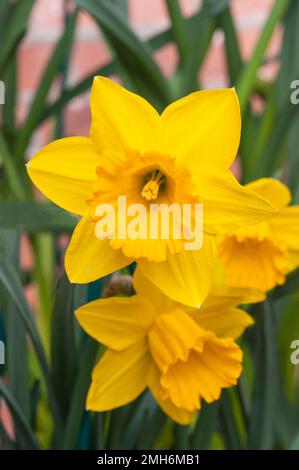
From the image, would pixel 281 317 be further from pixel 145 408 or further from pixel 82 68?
pixel 82 68

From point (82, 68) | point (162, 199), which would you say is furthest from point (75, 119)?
point (162, 199)

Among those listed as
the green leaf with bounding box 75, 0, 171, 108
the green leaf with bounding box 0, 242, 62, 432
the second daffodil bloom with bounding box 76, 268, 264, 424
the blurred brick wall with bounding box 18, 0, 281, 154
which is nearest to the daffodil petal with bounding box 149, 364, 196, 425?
the second daffodil bloom with bounding box 76, 268, 264, 424

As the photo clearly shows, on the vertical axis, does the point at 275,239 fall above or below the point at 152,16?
below

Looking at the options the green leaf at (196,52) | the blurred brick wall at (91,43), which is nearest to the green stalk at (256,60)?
the green leaf at (196,52)

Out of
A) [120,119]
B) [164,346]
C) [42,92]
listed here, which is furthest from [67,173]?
[42,92]

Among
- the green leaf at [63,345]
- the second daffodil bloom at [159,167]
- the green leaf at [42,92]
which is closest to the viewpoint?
the second daffodil bloom at [159,167]

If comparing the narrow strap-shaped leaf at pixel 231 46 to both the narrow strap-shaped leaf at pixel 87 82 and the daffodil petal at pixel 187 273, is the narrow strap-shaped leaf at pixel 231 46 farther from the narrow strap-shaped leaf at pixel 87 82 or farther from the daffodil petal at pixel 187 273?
the daffodil petal at pixel 187 273

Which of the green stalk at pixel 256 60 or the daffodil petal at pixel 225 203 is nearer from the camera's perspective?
the daffodil petal at pixel 225 203
